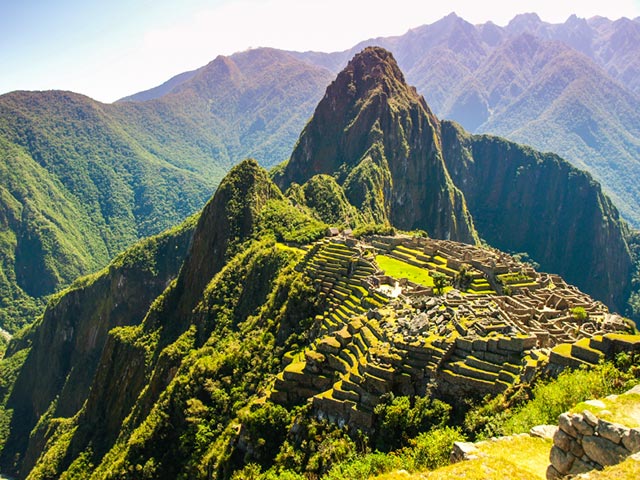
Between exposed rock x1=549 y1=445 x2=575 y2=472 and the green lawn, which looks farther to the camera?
the green lawn

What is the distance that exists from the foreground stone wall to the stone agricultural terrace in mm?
10905

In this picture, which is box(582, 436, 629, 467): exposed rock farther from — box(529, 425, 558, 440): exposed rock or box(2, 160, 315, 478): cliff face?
box(2, 160, 315, 478): cliff face

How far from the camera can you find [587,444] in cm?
1705

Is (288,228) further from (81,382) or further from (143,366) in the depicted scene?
(81,382)

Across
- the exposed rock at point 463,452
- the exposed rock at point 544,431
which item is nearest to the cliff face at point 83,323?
the exposed rock at point 463,452

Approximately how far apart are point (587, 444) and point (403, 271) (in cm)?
5489

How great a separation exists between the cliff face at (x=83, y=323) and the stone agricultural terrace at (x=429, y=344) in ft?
404

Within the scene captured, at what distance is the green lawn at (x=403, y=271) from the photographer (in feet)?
218

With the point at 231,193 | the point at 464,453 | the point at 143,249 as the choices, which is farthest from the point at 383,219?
the point at 464,453

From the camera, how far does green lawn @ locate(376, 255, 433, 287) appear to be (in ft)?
218

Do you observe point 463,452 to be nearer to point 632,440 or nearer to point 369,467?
point 632,440

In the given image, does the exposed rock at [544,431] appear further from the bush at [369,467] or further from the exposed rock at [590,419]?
the bush at [369,467]

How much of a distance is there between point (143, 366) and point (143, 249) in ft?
286

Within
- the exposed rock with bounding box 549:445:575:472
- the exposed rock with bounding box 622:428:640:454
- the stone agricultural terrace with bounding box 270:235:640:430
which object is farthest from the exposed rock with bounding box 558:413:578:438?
the stone agricultural terrace with bounding box 270:235:640:430
